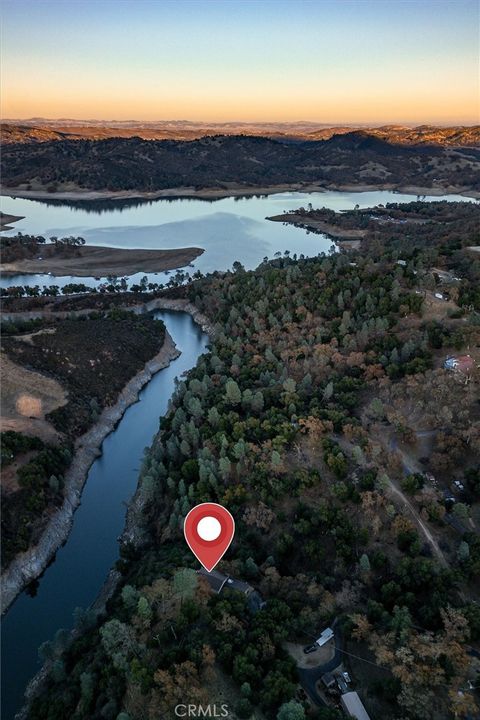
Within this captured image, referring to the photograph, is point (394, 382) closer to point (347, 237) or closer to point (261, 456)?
point (261, 456)

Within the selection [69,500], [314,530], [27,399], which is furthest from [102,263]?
[314,530]

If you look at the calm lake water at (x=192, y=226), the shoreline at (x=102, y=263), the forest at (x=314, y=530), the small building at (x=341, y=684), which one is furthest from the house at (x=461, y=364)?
the shoreline at (x=102, y=263)

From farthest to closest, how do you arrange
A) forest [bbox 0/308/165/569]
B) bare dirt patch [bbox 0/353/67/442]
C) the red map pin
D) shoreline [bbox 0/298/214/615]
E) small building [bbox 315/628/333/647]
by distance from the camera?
bare dirt patch [bbox 0/353/67/442]
forest [bbox 0/308/165/569]
shoreline [bbox 0/298/214/615]
the red map pin
small building [bbox 315/628/333/647]

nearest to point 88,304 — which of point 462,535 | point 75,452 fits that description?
point 75,452

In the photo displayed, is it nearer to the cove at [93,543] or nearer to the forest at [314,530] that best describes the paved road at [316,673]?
the forest at [314,530]

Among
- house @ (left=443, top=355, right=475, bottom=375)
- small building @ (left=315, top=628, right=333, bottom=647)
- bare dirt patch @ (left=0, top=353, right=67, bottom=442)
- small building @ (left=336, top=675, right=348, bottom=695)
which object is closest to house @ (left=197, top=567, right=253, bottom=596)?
small building @ (left=315, top=628, right=333, bottom=647)

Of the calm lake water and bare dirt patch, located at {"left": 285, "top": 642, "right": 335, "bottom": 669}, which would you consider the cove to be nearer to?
bare dirt patch, located at {"left": 285, "top": 642, "right": 335, "bottom": 669}

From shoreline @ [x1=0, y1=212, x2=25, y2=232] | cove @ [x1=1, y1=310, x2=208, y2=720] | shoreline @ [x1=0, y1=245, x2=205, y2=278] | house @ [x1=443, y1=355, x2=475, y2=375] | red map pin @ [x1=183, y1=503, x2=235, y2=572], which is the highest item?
house @ [x1=443, y1=355, x2=475, y2=375]
